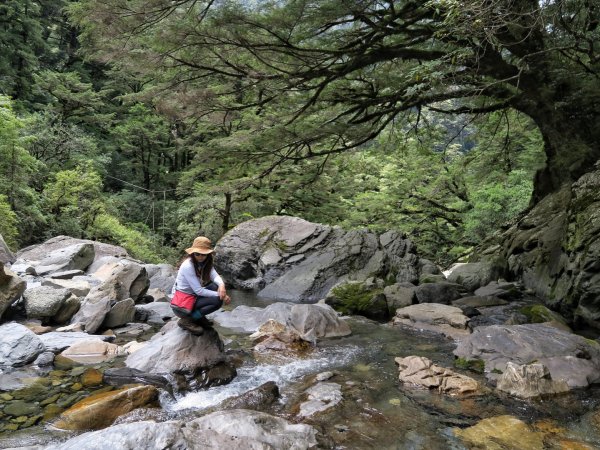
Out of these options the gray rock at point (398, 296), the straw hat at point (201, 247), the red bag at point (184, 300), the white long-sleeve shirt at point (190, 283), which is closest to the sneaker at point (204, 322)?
the red bag at point (184, 300)

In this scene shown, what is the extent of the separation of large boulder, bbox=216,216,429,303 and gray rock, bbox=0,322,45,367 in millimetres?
6899

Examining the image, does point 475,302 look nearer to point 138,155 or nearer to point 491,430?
point 491,430

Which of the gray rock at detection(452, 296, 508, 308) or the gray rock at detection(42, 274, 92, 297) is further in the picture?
the gray rock at detection(452, 296, 508, 308)

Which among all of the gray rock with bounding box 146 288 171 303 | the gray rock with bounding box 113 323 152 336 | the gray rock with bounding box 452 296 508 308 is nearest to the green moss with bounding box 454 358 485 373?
the gray rock with bounding box 452 296 508 308

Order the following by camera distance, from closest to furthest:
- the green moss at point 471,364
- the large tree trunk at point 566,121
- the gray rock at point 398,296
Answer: the green moss at point 471,364
the large tree trunk at point 566,121
the gray rock at point 398,296

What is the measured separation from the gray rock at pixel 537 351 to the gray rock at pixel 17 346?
5.68 meters

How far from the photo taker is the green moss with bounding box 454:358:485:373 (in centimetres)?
560

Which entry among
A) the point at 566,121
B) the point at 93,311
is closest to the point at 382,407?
the point at 93,311

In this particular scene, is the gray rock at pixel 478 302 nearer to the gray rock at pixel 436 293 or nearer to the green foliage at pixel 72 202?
the gray rock at pixel 436 293

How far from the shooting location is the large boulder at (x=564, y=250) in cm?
662

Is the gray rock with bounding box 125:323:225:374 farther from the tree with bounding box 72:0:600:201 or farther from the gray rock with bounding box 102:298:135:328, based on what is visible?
the tree with bounding box 72:0:600:201

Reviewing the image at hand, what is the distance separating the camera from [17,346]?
18.7 ft

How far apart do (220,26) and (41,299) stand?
5.32 metres

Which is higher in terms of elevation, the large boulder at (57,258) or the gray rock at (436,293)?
the gray rock at (436,293)
